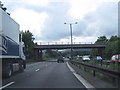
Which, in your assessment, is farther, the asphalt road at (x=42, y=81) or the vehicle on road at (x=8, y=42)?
the vehicle on road at (x=8, y=42)

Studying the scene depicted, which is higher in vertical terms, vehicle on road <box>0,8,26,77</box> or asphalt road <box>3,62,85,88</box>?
vehicle on road <box>0,8,26,77</box>

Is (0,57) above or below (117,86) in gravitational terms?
above

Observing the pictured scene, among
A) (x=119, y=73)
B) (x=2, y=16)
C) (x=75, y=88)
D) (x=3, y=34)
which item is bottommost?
(x=75, y=88)

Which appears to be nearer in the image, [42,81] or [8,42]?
[42,81]

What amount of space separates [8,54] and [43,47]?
8039 cm

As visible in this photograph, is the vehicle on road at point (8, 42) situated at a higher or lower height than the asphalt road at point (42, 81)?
higher

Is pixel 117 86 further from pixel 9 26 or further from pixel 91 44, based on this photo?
pixel 91 44

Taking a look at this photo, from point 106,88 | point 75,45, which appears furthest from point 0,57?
point 75,45

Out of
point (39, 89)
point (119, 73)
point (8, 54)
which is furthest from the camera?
point (8, 54)

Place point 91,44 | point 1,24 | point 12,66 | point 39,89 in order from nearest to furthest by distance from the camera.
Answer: point 39,89 → point 1,24 → point 12,66 → point 91,44

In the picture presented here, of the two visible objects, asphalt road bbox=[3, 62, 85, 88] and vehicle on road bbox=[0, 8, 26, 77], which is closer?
asphalt road bbox=[3, 62, 85, 88]

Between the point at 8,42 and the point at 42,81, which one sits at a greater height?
the point at 8,42

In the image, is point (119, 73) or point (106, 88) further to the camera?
point (106, 88)

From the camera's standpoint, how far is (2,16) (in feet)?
56.4
